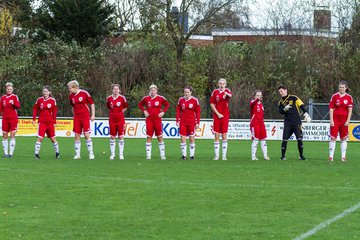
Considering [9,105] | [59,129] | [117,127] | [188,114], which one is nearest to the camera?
[117,127]

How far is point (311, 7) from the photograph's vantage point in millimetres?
56594

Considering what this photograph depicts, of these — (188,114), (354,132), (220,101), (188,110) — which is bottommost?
(354,132)

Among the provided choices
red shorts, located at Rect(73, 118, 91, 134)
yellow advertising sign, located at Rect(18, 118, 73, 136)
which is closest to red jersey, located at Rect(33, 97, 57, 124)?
red shorts, located at Rect(73, 118, 91, 134)

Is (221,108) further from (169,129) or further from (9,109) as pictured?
(169,129)

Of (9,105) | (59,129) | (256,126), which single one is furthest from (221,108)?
(59,129)

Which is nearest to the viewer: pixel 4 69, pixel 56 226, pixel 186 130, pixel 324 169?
pixel 56 226

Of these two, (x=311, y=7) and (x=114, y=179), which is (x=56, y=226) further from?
(x=311, y=7)

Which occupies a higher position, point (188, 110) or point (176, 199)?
point (188, 110)

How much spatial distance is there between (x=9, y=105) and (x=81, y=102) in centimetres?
225

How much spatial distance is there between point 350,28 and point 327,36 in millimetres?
2200

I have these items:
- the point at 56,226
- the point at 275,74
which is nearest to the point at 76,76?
the point at 275,74

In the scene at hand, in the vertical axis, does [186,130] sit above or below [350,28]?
below

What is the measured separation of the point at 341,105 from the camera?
2073cm

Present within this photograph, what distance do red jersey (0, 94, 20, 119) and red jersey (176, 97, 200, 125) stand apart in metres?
4.55
